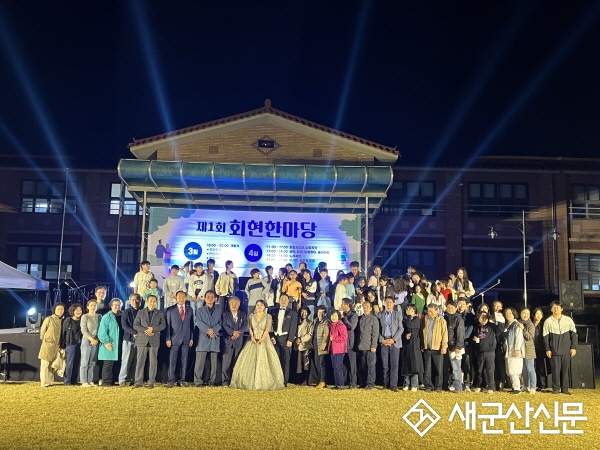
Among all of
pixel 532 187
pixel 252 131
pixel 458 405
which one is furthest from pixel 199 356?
pixel 532 187

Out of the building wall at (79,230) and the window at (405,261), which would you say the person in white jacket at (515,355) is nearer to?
the window at (405,261)

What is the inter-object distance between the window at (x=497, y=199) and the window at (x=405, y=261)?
3152 millimetres

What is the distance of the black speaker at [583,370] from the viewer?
1245cm

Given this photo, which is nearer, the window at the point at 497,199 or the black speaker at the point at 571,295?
the black speaker at the point at 571,295

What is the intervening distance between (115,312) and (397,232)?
19.2 metres

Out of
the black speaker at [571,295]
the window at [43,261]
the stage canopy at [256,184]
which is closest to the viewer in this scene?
the black speaker at [571,295]

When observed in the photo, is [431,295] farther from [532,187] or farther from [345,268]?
[532,187]

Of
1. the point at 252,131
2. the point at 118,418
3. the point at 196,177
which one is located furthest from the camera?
the point at 252,131

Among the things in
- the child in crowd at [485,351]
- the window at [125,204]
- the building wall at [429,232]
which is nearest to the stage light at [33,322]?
the child in crowd at [485,351]

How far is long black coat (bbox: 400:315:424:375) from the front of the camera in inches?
457

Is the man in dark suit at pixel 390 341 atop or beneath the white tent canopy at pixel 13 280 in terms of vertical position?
beneath

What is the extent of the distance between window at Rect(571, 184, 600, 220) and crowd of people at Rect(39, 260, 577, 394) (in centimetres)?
1969

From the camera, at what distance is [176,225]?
1762 centimetres

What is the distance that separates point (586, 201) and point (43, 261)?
27882mm
